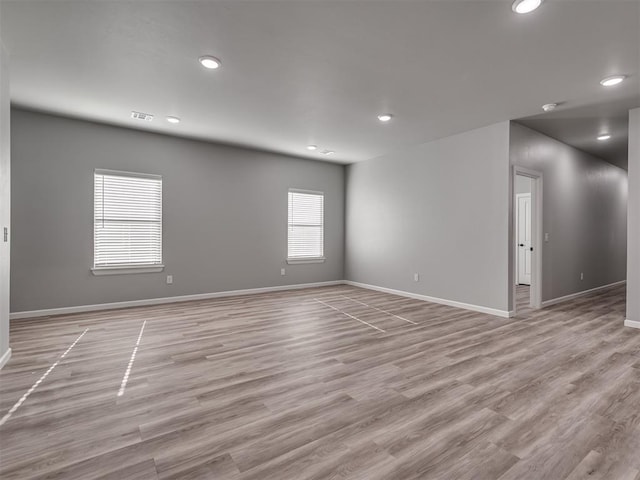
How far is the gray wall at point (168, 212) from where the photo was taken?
4422mm

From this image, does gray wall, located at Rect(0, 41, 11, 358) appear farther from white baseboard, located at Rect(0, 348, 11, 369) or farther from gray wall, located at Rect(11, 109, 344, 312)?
gray wall, located at Rect(11, 109, 344, 312)

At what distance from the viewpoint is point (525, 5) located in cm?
220

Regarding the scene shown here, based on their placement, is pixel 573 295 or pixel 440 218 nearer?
pixel 440 218

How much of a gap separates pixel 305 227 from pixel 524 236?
5.23 m

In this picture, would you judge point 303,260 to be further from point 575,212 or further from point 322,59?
point 575,212

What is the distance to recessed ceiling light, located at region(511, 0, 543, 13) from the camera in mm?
2168

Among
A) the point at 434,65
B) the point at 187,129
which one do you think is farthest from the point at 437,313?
the point at 187,129

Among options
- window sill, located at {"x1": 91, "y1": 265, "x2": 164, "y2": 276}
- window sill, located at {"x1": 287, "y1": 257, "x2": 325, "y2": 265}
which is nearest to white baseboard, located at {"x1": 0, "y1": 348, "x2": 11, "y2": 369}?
window sill, located at {"x1": 91, "y1": 265, "x2": 164, "y2": 276}

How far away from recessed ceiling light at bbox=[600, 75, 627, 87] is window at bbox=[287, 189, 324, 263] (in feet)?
15.9

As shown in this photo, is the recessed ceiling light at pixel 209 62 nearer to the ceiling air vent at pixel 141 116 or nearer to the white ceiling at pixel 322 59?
the white ceiling at pixel 322 59

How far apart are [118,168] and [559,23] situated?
5.53 m

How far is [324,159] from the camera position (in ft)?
23.0

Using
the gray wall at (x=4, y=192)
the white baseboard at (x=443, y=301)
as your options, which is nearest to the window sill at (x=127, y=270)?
the gray wall at (x=4, y=192)

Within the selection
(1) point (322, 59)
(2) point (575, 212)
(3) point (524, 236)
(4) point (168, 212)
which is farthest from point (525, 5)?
(3) point (524, 236)
